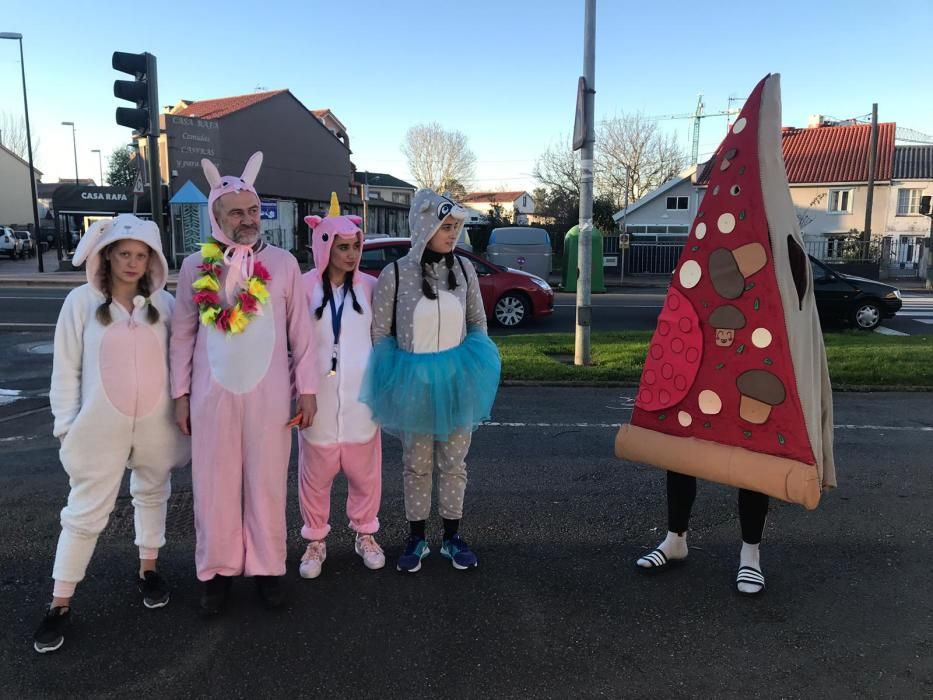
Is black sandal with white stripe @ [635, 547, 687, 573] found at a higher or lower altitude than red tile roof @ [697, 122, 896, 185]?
Answer: lower

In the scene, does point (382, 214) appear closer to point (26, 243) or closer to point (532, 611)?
point (26, 243)

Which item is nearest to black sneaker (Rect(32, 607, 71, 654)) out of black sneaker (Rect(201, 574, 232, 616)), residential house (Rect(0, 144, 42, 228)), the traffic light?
black sneaker (Rect(201, 574, 232, 616))

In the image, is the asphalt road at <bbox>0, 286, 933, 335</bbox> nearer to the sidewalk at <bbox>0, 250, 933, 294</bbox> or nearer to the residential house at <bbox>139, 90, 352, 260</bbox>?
the sidewalk at <bbox>0, 250, 933, 294</bbox>

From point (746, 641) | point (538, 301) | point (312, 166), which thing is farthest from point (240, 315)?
point (312, 166)

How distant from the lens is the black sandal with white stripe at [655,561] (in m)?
3.49

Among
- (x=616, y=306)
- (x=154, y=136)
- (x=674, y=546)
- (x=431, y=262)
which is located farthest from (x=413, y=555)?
(x=616, y=306)

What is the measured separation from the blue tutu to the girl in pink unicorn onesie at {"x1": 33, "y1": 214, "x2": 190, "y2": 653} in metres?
0.94

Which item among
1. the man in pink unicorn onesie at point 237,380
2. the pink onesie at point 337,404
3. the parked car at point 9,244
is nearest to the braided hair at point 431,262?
the pink onesie at point 337,404

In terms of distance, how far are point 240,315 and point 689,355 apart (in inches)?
81.8

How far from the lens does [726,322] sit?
3186 mm

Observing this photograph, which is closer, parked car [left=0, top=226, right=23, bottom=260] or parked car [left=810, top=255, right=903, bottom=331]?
parked car [left=810, top=255, right=903, bottom=331]

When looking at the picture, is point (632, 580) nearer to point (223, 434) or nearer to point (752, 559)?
point (752, 559)

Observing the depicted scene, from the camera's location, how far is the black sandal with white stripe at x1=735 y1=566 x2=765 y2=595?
3.28 metres

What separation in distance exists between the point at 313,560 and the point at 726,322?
2341 mm
